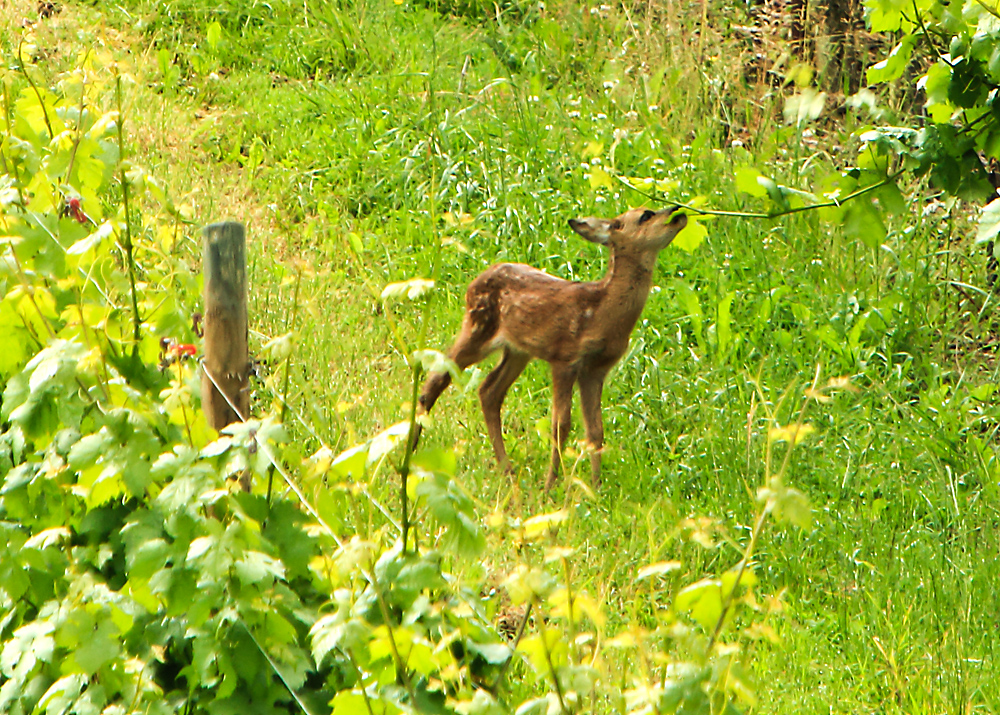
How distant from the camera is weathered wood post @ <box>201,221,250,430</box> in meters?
3.33

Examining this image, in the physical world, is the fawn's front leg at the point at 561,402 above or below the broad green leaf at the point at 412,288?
below

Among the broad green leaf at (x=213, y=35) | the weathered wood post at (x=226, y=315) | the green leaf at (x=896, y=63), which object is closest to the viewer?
the weathered wood post at (x=226, y=315)

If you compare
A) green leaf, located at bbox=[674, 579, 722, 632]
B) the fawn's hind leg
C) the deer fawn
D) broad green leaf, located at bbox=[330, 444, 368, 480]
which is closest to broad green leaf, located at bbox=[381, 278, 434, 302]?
broad green leaf, located at bbox=[330, 444, 368, 480]

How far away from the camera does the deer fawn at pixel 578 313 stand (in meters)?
5.76

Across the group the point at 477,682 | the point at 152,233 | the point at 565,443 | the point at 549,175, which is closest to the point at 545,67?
the point at 549,175

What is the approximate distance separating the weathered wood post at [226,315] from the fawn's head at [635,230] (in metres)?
2.57

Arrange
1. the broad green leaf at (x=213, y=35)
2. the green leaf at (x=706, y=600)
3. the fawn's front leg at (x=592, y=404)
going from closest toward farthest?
the green leaf at (x=706, y=600) < the fawn's front leg at (x=592, y=404) < the broad green leaf at (x=213, y=35)

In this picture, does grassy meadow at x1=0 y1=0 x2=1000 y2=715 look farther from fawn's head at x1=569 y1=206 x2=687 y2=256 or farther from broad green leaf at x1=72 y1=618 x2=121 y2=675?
broad green leaf at x1=72 y1=618 x2=121 y2=675

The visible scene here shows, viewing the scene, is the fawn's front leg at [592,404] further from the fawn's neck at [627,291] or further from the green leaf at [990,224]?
the green leaf at [990,224]

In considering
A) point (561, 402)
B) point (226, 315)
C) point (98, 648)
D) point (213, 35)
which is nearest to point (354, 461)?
point (98, 648)

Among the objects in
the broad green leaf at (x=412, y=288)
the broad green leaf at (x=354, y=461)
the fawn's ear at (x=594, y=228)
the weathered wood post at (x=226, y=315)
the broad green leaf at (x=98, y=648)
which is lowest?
the fawn's ear at (x=594, y=228)

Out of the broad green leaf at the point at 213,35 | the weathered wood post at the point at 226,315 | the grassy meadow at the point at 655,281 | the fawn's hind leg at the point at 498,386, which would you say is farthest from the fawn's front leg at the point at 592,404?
the broad green leaf at the point at 213,35

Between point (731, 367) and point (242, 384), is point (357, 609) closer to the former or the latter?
point (242, 384)

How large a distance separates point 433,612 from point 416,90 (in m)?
8.01
